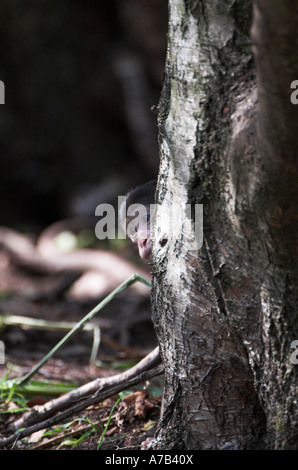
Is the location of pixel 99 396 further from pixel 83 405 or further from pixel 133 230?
pixel 133 230

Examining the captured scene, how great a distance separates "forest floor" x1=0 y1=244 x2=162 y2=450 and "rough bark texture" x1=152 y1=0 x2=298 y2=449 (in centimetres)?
46

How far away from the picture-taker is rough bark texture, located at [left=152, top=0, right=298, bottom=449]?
4.49ft

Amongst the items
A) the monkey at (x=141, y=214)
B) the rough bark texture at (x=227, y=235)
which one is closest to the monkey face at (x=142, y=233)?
the monkey at (x=141, y=214)

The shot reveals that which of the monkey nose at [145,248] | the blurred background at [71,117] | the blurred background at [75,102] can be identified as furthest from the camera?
the blurred background at [75,102]

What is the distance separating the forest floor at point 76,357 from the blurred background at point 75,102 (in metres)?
1.83

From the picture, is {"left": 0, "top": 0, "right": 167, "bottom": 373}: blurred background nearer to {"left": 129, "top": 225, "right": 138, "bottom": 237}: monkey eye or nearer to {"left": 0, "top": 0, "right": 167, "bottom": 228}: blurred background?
{"left": 0, "top": 0, "right": 167, "bottom": 228}: blurred background

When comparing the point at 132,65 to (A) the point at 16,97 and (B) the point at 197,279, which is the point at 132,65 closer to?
(A) the point at 16,97

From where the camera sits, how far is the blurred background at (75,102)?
748 cm

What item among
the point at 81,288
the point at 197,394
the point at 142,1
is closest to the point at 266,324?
the point at 197,394

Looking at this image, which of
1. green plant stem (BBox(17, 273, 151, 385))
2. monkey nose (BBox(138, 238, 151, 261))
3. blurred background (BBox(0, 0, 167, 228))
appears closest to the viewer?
green plant stem (BBox(17, 273, 151, 385))

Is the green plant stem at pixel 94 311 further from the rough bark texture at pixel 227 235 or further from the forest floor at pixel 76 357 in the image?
the rough bark texture at pixel 227 235

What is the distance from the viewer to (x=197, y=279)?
1.76m

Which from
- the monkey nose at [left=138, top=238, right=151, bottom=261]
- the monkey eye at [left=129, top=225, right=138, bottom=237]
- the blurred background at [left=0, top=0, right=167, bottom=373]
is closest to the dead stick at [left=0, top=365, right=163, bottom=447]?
the monkey nose at [left=138, top=238, right=151, bottom=261]
